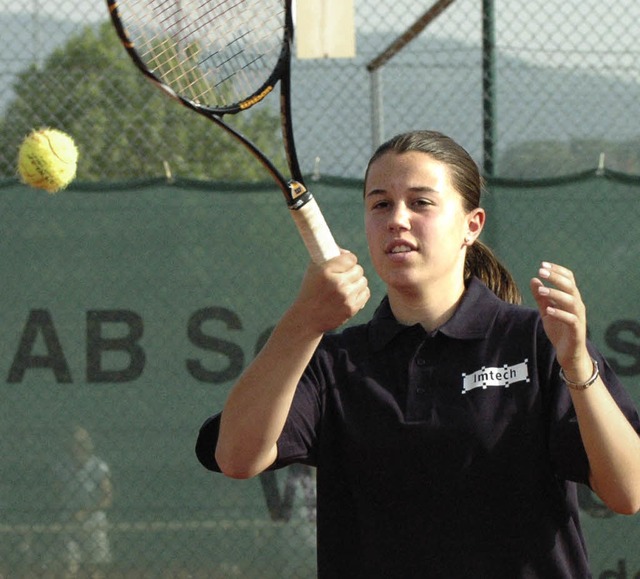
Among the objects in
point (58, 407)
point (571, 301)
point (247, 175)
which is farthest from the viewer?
point (247, 175)

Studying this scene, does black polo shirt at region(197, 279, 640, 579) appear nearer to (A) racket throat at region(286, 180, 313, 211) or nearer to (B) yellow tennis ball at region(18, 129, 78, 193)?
(A) racket throat at region(286, 180, 313, 211)

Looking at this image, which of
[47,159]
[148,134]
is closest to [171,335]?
[47,159]

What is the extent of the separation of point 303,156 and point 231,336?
1150 millimetres

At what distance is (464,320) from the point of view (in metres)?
2.25

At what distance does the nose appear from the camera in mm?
2166

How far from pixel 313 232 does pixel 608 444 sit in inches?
24.0

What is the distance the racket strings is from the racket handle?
1.82 feet

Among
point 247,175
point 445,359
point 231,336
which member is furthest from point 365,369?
point 247,175

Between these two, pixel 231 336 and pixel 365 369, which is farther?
pixel 231 336

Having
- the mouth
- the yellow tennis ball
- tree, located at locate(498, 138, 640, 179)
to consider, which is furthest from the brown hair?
tree, located at locate(498, 138, 640, 179)

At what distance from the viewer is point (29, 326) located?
15.6ft

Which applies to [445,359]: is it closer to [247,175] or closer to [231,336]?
[231,336]

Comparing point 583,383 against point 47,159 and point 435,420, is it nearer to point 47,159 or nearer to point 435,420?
point 435,420

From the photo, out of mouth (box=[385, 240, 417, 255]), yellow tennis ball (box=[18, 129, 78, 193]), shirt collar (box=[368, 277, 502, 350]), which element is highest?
yellow tennis ball (box=[18, 129, 78, 193])
